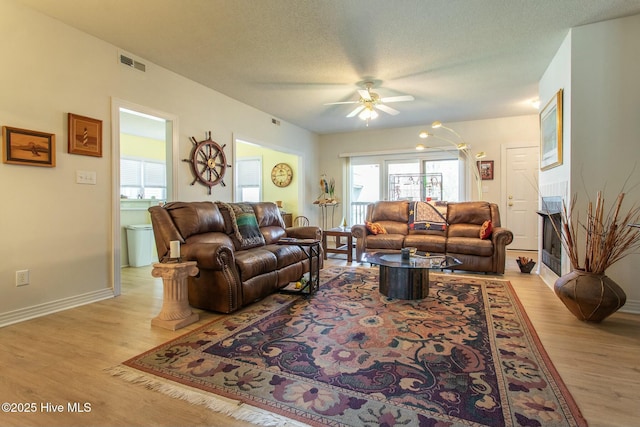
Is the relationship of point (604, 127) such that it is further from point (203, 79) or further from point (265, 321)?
point (203, 79)

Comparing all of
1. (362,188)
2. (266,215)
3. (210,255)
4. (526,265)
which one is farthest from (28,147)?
(362,188)

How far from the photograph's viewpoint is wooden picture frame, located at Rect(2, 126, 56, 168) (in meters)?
2.53

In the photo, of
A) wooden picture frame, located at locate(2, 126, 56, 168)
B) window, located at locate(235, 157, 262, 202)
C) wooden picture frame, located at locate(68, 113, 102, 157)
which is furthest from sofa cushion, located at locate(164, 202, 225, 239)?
window, located at locate(235, 157, 262, 202)

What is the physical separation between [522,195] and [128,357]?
6.47 m

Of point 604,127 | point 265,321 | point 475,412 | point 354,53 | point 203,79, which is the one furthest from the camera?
point 203,79

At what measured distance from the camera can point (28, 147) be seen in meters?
2.66

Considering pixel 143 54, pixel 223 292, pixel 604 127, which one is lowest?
pixel 223 292

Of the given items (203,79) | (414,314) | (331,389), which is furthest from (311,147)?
(331,389)

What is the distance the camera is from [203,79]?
13.5ft

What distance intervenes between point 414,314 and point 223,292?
1630 millimetres

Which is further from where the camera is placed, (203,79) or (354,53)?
(203,79)

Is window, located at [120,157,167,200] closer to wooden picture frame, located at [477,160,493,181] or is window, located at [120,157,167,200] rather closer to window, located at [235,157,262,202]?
window, located at [235,157,262,202]

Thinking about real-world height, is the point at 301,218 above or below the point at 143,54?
below

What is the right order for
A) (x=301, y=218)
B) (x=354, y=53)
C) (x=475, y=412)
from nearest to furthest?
(x=475, y=412) < (x=354, y=53) < (x=301, y=218)
